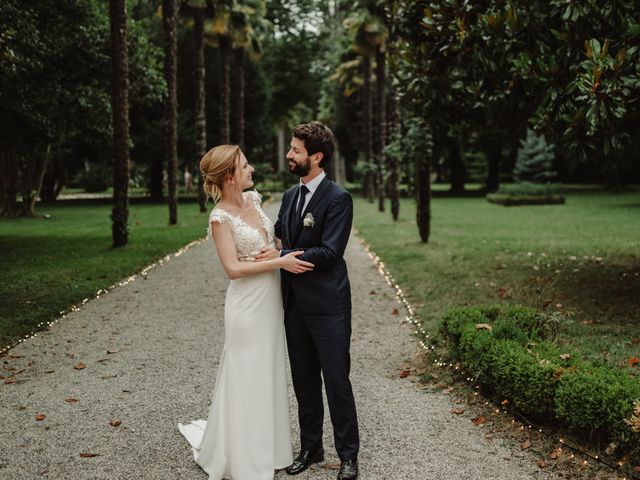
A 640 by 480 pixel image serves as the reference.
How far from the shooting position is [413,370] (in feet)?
23.1

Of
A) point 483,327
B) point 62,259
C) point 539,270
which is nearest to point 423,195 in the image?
point 539,270

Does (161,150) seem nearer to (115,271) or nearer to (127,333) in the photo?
(115,271)

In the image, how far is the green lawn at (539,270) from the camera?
845cm

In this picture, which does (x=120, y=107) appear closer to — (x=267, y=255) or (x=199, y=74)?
(x=199, y=74)

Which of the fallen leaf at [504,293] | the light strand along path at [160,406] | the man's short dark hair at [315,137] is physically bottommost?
the light strand along path at [160,406]

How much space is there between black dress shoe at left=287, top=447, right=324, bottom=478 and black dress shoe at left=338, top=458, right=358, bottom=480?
1.04 ft

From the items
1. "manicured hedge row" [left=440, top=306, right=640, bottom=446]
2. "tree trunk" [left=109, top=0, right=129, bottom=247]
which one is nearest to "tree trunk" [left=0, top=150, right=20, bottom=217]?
"tree trunk" [left=109, top=0, right=129, bottom=247]

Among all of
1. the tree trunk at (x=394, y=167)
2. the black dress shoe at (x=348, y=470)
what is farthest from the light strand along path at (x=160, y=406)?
the tree trunk at (x=394, y=167)

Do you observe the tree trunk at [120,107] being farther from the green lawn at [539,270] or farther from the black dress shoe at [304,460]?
the black dress shoe at [304,460]

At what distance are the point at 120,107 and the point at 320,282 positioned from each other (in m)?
13.4

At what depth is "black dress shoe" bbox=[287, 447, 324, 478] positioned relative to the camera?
4.64 metres

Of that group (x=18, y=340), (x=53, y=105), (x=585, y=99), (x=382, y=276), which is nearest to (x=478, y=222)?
(x=382, y=276)

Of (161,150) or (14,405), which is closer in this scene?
(14,405)

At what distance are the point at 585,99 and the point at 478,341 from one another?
3.38 meters
